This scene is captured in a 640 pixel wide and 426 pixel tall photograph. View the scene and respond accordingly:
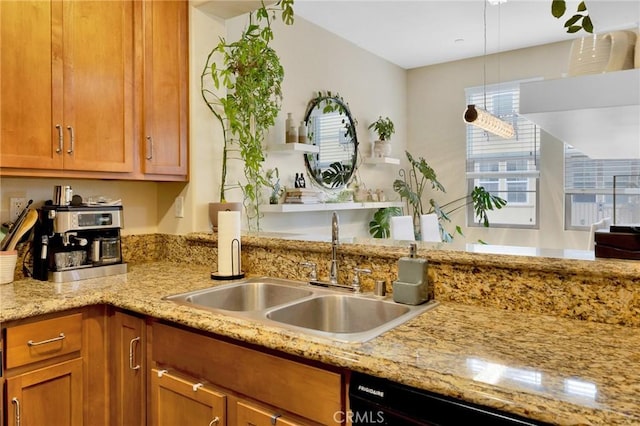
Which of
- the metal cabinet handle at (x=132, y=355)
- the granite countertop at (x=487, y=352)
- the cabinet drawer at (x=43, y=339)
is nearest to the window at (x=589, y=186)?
the granite countertop at (x=487, y=352)

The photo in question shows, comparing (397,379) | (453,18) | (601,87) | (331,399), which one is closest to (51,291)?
(331,399)

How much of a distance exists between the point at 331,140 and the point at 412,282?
8.42 ft

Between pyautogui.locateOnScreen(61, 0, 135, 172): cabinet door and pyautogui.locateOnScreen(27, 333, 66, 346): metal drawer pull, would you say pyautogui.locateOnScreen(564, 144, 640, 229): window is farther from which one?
pyautogui.locateOnScreen(27, 333, 66, 346): metal drawer pull

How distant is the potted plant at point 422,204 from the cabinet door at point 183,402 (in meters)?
3.10

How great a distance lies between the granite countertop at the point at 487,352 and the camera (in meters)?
0.86

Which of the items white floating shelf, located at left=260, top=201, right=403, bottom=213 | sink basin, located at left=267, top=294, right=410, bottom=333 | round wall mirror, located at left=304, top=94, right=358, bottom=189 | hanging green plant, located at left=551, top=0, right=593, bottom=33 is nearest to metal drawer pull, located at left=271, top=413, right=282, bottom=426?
sink basin, located at left=267, top=294, right=410, bottom=333

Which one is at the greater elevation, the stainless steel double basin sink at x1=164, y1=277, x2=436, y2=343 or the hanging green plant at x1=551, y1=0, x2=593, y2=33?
the hanging green plant at x1=551, y1=0, x2=593, y2=33

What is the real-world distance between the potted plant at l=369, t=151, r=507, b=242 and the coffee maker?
2845mm

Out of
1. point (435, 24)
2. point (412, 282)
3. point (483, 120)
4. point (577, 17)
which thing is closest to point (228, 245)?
point (412, 282)

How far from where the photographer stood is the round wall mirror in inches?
148

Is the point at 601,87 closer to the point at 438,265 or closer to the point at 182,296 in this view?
the point at 438,265

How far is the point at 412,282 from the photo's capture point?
1562 millimetres

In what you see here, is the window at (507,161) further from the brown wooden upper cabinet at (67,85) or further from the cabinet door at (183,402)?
the cabinet door at (183,402)

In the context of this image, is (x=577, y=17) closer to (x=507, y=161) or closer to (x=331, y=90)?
(x=331, y=90)
